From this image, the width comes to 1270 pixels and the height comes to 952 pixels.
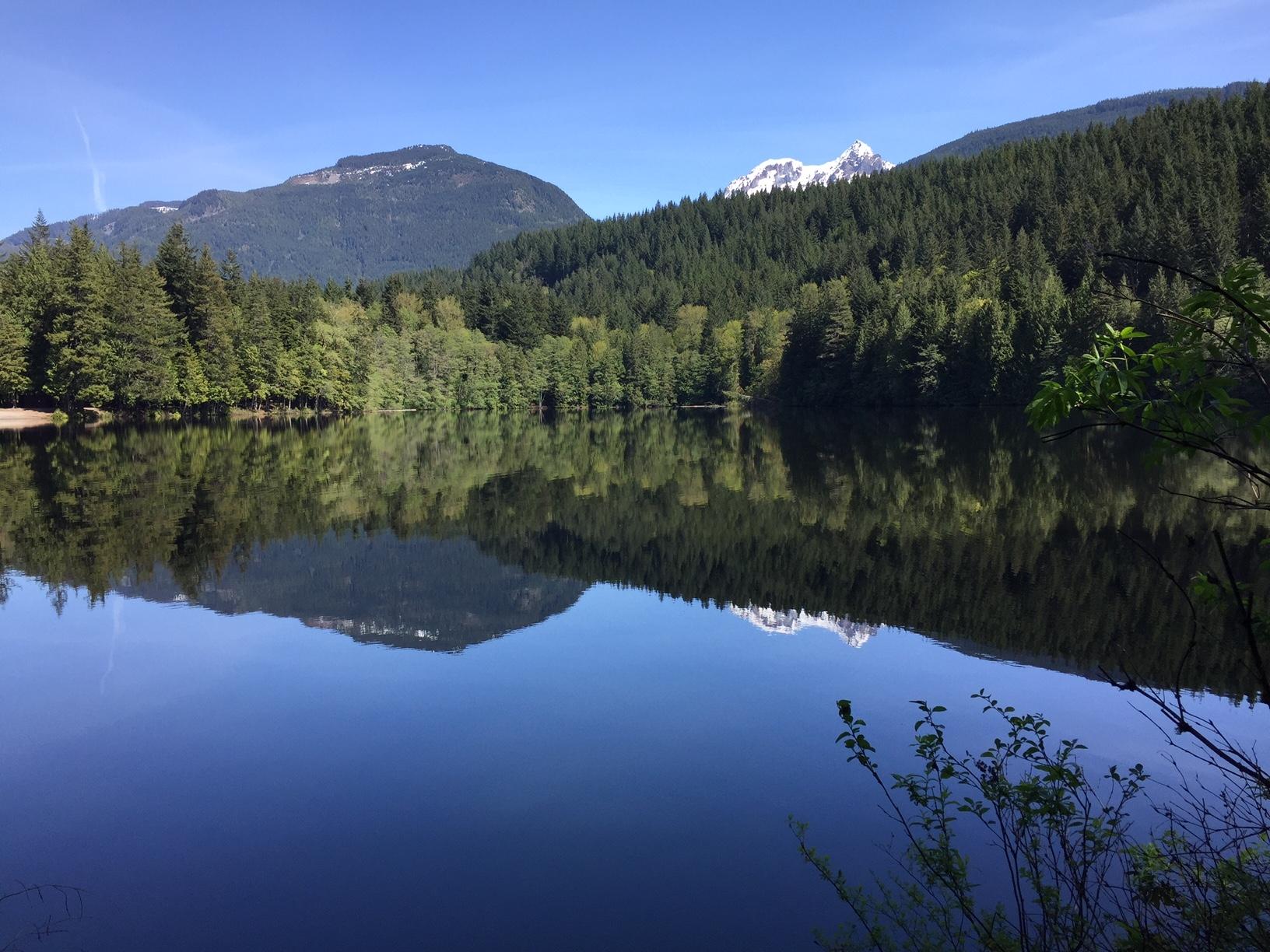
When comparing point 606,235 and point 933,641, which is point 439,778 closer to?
point 933,641

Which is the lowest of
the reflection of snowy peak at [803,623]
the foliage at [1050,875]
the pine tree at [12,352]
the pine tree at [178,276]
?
the reflection of snowy peak at [803,623]

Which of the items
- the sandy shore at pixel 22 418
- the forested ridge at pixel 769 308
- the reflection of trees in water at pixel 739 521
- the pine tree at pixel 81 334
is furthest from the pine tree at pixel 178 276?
the reflection of trees in water at pixel 739 521

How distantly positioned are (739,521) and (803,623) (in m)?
9.51

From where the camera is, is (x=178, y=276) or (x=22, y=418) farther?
(x=178, y=276)

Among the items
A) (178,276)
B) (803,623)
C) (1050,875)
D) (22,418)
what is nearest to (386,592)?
(803,623)

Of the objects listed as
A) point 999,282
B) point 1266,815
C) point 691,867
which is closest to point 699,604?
point 691,867

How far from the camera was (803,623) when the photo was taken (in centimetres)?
1413

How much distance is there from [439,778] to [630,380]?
401 ft

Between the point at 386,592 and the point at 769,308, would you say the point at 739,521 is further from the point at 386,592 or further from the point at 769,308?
the point at 769,308

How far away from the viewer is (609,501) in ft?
93.3

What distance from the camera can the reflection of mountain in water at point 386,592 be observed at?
1507 centimetres

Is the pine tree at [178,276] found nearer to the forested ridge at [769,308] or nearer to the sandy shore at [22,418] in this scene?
the forested ridge at [769,308]

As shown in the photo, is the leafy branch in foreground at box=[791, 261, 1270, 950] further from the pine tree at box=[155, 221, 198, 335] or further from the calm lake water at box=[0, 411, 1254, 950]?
the pine tree at box=[155, 221, 198, 335]

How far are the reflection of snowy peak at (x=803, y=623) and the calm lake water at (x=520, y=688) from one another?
0.06 m
